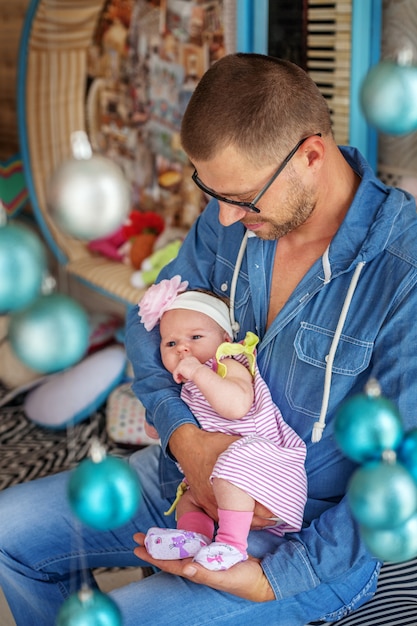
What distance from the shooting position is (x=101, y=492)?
0.77 meters

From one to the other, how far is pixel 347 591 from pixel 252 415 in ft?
0.92

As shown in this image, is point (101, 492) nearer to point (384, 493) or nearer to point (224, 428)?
point (384, 493)

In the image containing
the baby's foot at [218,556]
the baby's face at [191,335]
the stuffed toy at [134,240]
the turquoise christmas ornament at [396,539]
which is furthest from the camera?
the stuffed toy at [134,240]

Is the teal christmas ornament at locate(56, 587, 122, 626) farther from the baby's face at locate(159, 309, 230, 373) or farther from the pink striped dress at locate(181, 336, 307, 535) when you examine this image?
the baby's face at locate(159, 309, 230, 373)

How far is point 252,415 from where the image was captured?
3.94ft

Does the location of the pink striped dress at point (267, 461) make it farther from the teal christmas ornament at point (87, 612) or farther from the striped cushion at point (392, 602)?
the teal christmas ornament at point (87, 612)

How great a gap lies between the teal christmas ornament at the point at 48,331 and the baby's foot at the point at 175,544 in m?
0.49

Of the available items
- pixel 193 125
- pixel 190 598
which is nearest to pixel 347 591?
pixel 190 598

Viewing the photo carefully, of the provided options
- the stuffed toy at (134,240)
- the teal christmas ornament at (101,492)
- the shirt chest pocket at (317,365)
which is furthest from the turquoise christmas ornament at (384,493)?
the stuffed toy at (134,240)

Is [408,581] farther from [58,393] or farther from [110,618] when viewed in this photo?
[58,393]

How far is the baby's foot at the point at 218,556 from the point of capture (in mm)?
1055

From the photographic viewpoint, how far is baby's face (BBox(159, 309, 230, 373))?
1292 mm

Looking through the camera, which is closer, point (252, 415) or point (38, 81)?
point (252, 415)

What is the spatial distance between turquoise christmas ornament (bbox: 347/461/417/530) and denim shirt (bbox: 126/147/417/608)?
0.32 m
